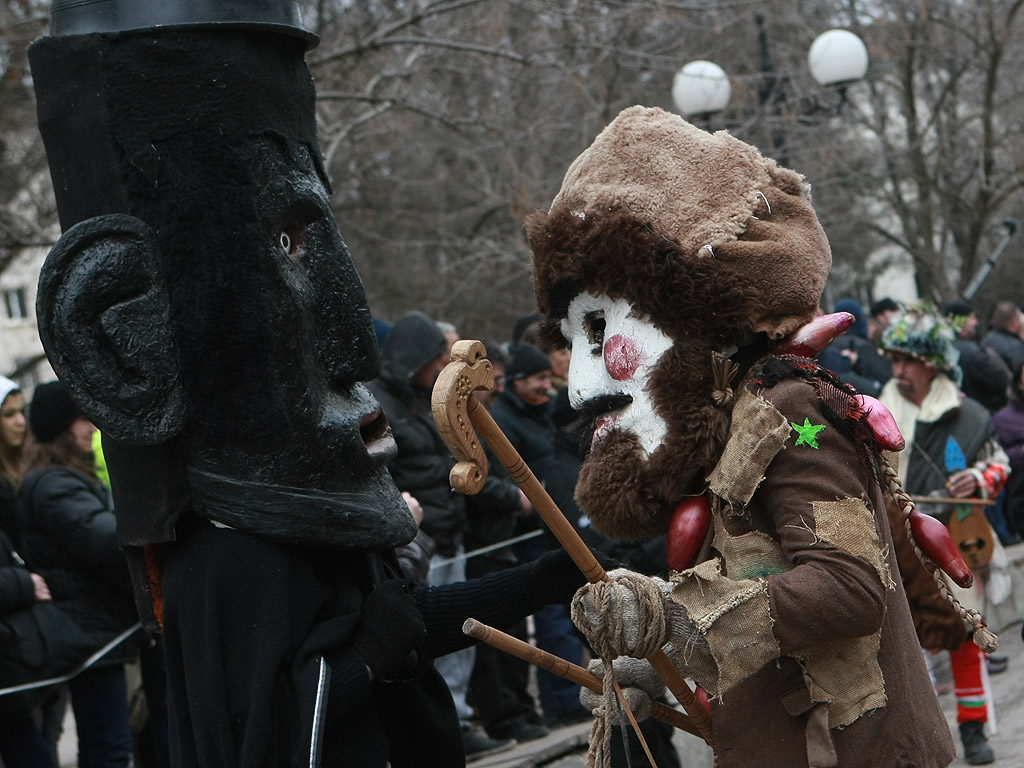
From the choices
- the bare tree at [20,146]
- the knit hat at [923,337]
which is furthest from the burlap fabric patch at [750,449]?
the bare tree at [20,146]

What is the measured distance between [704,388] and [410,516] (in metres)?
0.71

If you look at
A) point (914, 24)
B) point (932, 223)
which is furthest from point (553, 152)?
point (932, 223)

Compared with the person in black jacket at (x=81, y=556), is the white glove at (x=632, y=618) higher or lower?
higher

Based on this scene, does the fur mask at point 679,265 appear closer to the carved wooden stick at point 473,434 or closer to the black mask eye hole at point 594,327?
the black mask eye hole at point 594,327

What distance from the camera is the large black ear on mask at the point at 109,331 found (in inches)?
101

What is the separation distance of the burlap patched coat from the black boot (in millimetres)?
3110

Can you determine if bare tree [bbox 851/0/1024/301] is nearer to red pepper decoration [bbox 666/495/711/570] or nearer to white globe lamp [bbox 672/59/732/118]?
white globe lamp [bbox 672/59/732/118]

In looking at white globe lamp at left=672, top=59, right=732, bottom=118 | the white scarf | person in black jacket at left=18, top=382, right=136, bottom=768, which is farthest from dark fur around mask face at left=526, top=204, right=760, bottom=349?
white globe lamp at left=672, top=59, right=732, bottom=118

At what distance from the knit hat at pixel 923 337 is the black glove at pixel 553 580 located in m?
3.43

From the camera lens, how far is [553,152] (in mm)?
11953

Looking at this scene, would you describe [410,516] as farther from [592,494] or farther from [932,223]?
[932,223]

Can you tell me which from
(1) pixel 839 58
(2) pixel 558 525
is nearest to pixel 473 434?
(2) pixel 558 525

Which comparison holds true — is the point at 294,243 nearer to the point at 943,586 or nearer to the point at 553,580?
the point at 553,580

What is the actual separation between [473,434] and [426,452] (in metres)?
3.43
